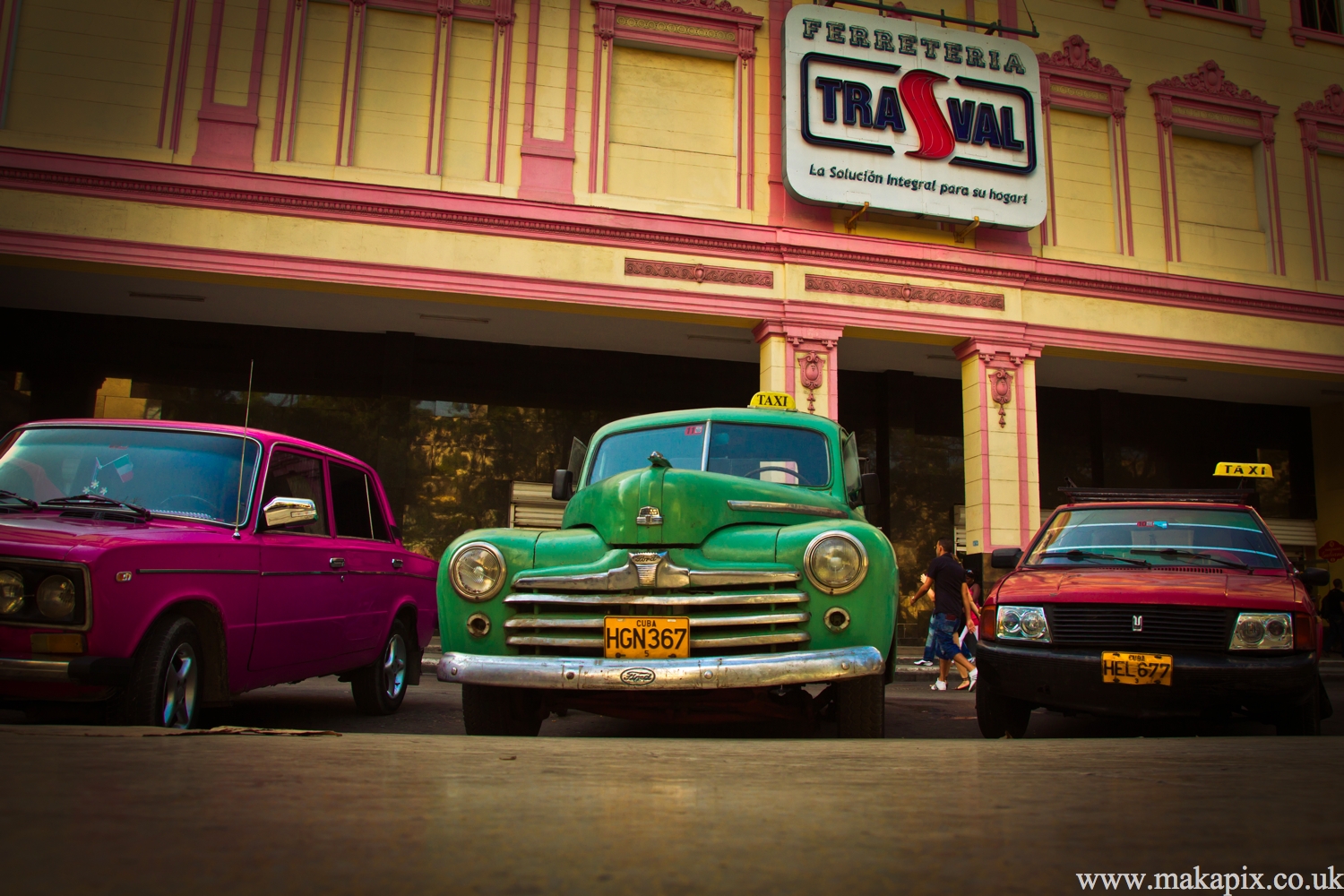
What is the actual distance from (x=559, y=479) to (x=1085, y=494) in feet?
13.0

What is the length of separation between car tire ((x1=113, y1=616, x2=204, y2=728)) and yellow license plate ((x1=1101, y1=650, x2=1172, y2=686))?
464 cm

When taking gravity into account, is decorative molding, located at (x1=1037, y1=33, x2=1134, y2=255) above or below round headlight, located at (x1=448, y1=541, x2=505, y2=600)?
above

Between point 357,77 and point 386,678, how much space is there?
10779mm

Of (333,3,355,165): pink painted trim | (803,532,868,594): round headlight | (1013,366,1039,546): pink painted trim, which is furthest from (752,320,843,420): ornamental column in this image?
(803,532,868,594): round headlight

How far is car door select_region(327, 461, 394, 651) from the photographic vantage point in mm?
6117

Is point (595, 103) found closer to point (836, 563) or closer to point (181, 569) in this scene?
point (181, 569)

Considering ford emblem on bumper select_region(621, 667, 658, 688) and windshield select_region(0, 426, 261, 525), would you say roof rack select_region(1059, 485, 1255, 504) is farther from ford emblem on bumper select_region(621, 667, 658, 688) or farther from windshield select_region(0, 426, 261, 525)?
windshield select_region(0, 426, 261, 525)

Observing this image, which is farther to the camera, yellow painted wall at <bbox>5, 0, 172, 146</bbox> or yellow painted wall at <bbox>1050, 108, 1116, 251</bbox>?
yellow painted wall at <bbox>1050, 108, 1116, 251</bbox>

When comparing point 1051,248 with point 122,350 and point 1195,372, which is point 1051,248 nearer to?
point 1195,372

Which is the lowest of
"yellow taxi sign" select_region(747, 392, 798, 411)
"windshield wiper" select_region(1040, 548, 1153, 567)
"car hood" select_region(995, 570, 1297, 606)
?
"car hood" select_region(995, 570, 1297, 606)

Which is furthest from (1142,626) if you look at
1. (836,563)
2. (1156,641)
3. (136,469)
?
(136,469)

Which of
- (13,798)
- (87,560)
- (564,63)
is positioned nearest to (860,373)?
(564,63)

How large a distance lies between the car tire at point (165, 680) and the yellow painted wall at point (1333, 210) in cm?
2008

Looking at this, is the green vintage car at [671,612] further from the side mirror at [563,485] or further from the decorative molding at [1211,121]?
the decorative molding at [1211,121]
